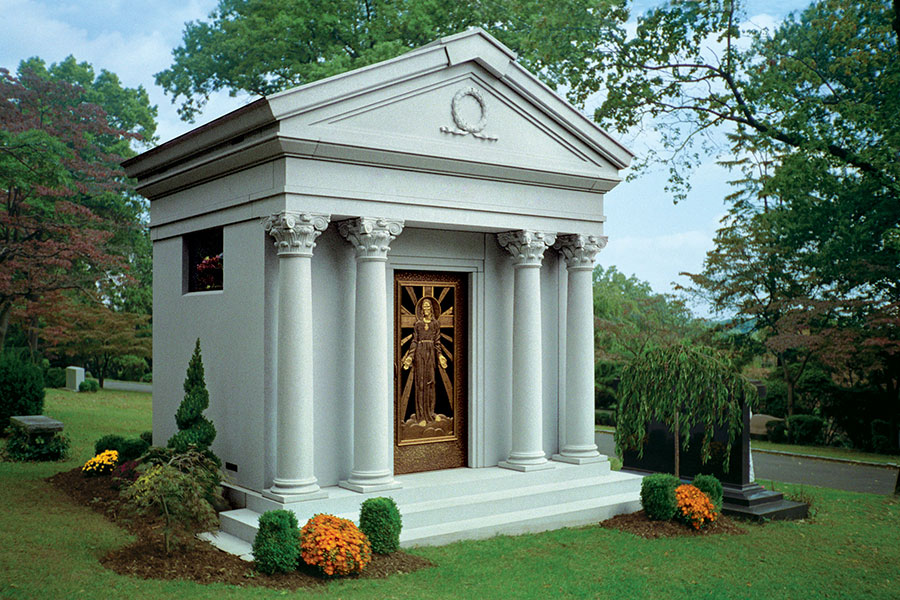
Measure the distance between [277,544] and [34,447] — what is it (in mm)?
8792

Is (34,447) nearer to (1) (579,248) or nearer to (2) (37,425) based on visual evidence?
(2) (37,425)

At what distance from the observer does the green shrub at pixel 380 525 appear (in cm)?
887

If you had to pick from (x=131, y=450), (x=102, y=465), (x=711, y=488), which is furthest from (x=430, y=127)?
(x=102, y=465)

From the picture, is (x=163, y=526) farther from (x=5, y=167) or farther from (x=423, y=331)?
(x=5, y=167)

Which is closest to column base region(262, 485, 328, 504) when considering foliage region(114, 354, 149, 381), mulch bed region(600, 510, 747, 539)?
mulch bed region(600, 510, 747, 539)

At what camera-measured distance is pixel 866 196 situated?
72.8ft

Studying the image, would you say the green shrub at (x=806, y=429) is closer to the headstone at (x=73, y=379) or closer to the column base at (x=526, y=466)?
the column base at (x=526, y=466)

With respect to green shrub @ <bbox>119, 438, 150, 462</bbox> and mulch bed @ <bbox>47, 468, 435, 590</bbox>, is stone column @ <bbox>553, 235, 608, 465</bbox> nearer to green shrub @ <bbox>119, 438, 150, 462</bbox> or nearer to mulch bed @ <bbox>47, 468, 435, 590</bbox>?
mulch bed @ <bbox>47, 468, 435, 590</bbox>

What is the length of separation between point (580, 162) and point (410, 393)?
451 cm

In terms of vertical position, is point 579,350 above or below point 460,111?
below

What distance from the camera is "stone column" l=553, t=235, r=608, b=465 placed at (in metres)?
12.6

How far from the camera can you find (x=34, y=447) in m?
14.7

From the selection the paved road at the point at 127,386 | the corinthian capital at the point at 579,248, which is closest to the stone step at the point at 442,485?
the corinthian capital at the point at 579,248

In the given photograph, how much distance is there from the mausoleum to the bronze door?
0.10ft
